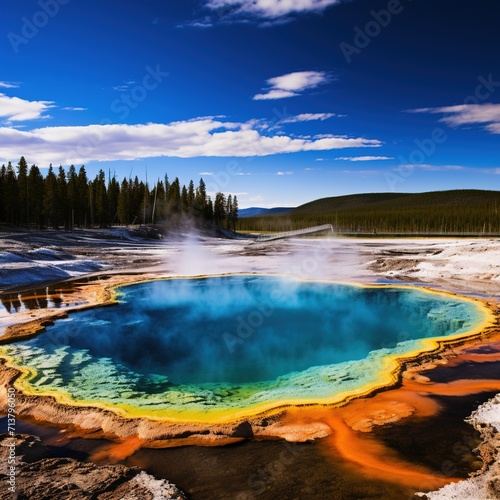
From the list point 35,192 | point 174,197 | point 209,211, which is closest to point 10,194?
point 35,192

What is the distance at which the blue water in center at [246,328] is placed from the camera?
12.7m

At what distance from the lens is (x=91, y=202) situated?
262 feet

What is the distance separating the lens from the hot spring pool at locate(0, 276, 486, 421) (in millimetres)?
9922

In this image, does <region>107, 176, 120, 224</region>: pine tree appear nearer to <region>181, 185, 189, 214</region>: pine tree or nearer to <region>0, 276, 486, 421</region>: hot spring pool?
<region>181, 185, 189, 214</region>: pine tree

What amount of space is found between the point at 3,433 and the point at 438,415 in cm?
851

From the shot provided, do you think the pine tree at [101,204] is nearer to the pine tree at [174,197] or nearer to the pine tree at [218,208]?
the pine tree at [174,197]

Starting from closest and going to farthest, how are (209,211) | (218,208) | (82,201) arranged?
(82,201), (209,211), (218,208)

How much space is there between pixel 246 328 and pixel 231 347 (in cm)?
262

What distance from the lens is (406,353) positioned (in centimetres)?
1272

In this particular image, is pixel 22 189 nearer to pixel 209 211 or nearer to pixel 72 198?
pixel 72 198

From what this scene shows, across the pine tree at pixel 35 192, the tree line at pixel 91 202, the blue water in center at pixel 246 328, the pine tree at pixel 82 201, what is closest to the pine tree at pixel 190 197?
the tree line at pixel 91 202

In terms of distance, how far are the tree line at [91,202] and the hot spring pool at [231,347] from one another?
170 feet

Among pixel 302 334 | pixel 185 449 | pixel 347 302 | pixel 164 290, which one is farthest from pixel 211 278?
pixel 185 449

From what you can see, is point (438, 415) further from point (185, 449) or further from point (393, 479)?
point (185, 449)
